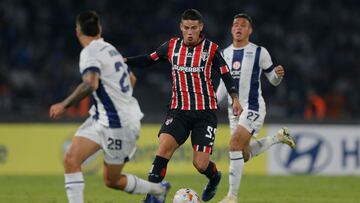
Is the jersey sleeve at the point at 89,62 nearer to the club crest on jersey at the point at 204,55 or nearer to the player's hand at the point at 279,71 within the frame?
the club crest on jersey at the point at 204,55

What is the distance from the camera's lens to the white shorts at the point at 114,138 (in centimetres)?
788

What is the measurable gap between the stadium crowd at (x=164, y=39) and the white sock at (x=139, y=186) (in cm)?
1107

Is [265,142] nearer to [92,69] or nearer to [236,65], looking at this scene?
[236,65]

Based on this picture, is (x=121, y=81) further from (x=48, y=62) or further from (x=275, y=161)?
(x=48, y=62)

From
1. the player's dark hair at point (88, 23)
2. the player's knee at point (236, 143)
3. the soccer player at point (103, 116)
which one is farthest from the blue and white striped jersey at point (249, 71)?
the player's dark hair at point (88, 23)

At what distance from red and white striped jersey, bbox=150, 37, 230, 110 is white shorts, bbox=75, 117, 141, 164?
1.68 meters

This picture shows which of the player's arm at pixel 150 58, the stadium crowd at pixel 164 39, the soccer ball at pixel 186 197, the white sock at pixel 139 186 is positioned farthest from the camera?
the stadium crowd at pixel 164 39

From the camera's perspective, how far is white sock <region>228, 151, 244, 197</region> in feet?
32.6

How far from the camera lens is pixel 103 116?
7.90m

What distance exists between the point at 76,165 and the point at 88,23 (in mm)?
1301

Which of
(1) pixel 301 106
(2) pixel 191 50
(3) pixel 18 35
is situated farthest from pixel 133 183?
(3) pixel 18 35

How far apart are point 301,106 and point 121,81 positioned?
12.7m

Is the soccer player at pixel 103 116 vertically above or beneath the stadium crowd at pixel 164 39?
beneath

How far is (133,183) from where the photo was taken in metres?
8.20
